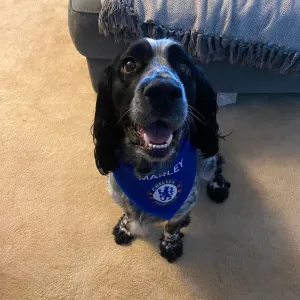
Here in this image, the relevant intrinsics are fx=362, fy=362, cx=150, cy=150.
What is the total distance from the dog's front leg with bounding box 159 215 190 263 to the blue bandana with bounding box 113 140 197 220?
178mm

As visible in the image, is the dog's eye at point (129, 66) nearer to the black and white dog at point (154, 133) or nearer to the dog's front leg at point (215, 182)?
the black and white dog at point (154, 133)

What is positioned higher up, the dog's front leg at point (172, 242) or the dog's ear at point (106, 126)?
the dog's ear at point (106, 126)

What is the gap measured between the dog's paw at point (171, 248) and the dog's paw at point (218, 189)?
329 mm

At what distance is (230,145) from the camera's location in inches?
90.0

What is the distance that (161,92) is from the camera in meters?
1.16

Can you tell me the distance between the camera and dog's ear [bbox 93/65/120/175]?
56.7 inches

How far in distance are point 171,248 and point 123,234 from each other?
0.26 meters

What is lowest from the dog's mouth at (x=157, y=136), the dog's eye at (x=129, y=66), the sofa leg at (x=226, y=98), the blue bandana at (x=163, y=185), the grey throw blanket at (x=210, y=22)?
the sofa leg at (x=226, y=98)

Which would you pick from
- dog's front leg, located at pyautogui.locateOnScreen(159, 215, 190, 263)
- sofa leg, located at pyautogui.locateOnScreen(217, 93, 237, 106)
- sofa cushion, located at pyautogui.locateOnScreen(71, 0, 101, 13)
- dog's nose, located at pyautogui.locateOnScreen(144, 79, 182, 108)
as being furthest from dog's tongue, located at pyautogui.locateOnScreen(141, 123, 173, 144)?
sofa leg, located at pyautogui.locateOnScreen(217, 93, 237, 106)

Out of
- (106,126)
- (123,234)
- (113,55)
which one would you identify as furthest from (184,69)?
(123,234)

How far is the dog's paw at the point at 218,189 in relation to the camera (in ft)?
6.66

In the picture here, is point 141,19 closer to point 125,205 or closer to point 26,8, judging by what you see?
point 125,205

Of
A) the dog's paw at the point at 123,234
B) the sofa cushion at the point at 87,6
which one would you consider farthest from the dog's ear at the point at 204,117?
the sofa cushion at the point at 87,6

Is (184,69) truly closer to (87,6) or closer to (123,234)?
(87,6)
